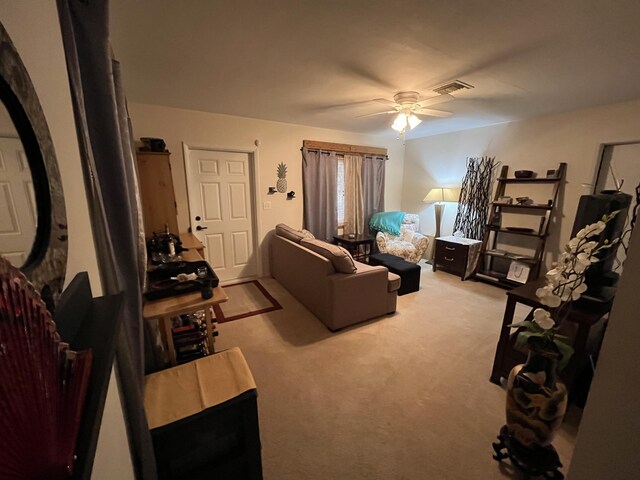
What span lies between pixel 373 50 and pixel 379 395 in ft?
8.05

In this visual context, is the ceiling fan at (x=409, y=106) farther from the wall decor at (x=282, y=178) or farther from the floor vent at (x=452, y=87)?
the wall decor at (x=282, y=178)

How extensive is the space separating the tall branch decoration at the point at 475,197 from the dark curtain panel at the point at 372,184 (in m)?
1.42

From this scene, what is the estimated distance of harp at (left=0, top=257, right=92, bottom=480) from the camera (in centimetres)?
25

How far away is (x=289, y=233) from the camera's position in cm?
363

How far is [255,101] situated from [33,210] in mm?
2891

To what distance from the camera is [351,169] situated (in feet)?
15.5

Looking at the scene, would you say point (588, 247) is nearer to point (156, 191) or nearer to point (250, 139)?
point (156, 191)

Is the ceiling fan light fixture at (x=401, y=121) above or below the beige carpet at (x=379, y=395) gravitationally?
above

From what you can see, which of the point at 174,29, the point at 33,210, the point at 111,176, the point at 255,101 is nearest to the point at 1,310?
the point at 33,210

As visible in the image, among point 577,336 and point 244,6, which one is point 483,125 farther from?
point 244,6

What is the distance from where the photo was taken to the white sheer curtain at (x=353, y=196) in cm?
470

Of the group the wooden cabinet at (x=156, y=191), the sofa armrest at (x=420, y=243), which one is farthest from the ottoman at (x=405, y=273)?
the wooden cabinet at (x=156, y=191)

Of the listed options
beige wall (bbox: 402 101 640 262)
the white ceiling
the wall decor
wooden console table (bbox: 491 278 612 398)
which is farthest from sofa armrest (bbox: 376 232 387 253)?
wooden console table (bbox: 491 278 612 398)

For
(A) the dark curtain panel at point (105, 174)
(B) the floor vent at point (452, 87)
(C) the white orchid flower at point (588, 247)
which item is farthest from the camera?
(B) the floor vent at point (452, 87)
